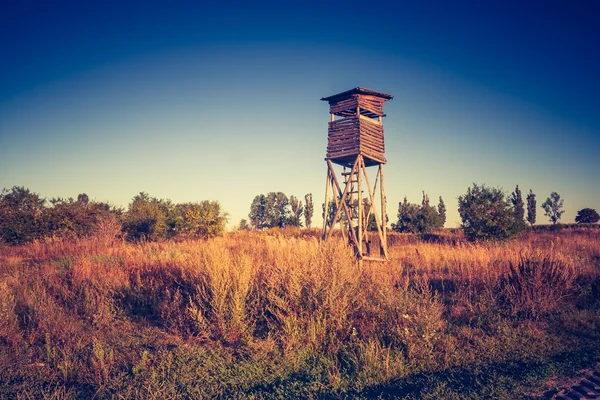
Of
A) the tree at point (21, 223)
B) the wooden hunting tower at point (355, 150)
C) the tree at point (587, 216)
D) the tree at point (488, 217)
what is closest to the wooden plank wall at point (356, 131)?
the wooden hunting tower at point (355, 150)

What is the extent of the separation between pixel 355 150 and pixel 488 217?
8473mm

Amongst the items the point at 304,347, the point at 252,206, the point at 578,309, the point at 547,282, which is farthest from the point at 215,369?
the point at 252,206

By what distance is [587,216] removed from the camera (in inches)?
2144

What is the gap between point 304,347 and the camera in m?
4.62

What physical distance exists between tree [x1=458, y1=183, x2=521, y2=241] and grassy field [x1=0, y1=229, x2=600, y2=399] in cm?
870

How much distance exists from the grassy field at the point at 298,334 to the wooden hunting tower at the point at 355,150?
5.65 meters

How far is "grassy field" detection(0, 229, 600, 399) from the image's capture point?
3.72m

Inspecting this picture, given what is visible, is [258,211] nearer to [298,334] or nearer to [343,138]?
[343,138]

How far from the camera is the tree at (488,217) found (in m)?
15.9

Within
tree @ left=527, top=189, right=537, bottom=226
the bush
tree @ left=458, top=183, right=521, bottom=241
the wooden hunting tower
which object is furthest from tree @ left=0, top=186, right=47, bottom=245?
tree @ left=527, top=189, right=537, bottom=226

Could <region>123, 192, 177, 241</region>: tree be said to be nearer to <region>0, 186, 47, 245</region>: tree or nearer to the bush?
the bush

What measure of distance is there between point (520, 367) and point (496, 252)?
6.90 meters

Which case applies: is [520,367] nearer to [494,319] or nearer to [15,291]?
[494,319]

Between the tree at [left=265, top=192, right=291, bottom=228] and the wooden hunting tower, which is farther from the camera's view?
the tree at [left=265, top=192, right=291, bottom=228]
